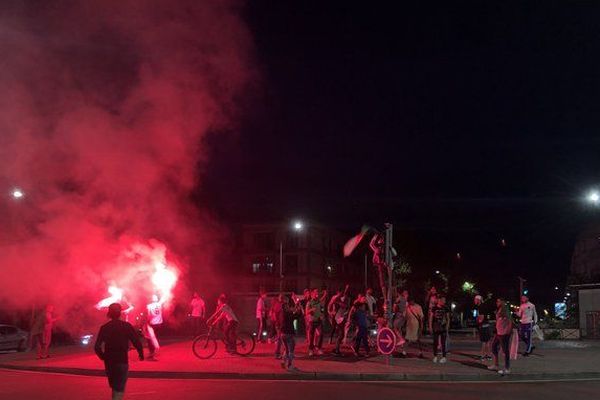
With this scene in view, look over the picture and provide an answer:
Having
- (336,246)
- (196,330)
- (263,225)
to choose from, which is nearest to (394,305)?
(196,330)

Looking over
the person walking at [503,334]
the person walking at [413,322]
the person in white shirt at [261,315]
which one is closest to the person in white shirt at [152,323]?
the person in white shirt at [261,315]

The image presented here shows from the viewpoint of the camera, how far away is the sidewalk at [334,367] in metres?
13.4

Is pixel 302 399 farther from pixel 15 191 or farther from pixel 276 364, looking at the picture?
pixel 15 191

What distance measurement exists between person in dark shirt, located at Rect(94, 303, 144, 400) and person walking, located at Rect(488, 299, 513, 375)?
8867 millimetres

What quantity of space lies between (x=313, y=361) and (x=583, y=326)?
2158 cm

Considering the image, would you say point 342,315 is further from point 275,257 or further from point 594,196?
point 275,257

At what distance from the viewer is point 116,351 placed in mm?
7602

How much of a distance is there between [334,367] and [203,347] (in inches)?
169

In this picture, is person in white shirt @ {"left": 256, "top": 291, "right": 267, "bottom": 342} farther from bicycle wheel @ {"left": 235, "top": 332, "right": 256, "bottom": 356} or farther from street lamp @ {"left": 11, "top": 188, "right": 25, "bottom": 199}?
→ street lamp @ {"left": 11, "top": 188, "right": 25, "bottom": 199}

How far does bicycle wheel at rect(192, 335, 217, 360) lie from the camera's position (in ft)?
54.7

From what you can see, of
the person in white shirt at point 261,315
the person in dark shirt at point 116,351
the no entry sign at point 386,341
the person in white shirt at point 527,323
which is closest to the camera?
the person in dark shirt at point 116,351

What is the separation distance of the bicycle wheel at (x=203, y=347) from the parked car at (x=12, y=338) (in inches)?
403

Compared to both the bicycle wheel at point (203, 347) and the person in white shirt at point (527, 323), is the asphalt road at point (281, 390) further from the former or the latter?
the person in white shirt at point (527, 323)

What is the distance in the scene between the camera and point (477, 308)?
16.1m
